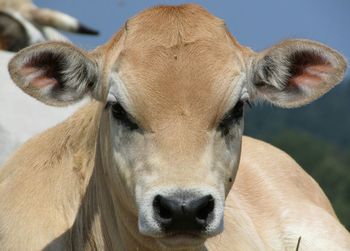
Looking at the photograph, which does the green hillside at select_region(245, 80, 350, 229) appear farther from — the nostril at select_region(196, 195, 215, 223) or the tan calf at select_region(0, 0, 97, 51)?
the nostril at select_region(196, 195, 215, 223)

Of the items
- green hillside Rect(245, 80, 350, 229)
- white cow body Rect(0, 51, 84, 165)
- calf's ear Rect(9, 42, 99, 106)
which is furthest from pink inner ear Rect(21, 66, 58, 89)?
green hillside Rect(245, 80, 350, 229)

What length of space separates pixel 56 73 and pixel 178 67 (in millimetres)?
974

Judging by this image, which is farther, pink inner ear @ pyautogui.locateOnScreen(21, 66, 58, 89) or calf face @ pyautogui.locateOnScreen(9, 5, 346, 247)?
pink inner ear @ pyautogui.locateOnScreen(21, 66, 58, 89)

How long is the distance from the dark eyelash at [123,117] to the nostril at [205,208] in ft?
2.69

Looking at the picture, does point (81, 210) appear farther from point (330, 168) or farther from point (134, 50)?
point (330, 168)

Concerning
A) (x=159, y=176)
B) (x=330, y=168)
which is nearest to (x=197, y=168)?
(x=159, y=176)

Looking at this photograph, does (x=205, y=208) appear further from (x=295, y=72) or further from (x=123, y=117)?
(x=295, y=72)

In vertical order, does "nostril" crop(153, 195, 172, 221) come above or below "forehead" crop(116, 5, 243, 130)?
below

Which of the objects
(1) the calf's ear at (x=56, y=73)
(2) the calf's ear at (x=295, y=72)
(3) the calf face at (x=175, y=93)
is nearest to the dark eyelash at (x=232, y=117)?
(3) the calf face at (x=175, y=93)

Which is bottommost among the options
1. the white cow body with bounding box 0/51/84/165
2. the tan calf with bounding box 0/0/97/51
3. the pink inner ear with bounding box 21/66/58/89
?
the tan calf with bounding box 0/0/97/51

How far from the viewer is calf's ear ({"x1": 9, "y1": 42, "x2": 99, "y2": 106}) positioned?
8008mm

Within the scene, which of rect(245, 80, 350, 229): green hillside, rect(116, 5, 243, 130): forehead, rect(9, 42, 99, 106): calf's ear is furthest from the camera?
rect(245, 80, 350, 229): green hillside

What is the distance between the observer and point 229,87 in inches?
307

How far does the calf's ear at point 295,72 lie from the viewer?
8281mm
